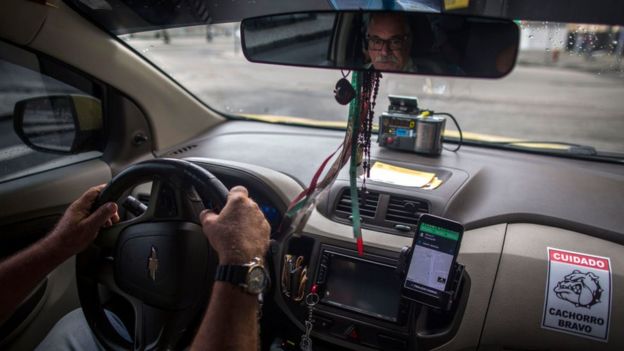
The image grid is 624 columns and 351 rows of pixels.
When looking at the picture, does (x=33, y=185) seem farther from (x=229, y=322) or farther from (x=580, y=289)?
(x=580, y=289)

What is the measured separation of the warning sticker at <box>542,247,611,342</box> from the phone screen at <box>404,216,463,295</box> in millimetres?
393

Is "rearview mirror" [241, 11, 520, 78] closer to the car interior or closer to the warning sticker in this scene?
the car interior

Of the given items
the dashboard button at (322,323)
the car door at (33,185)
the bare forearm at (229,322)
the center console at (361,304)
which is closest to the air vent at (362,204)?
the center console at (361,304)

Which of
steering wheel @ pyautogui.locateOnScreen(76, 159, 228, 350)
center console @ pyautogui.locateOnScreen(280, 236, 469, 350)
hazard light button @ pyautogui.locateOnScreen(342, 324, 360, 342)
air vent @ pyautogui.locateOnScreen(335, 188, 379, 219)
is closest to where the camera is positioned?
steering wheel @ pyautogui.locateOnScreen(76, 159, 228, 350)

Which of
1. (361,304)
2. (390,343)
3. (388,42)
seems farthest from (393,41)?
(390,343)

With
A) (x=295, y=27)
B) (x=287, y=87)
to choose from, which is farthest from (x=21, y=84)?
(x=287, y=87)

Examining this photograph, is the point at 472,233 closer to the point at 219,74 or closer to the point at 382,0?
the point at 382,0

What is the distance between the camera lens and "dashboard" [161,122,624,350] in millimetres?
1972

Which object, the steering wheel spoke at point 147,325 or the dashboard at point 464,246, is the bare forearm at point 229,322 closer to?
the steering wheel spoke at point 147,325

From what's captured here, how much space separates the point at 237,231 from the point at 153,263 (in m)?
0.54

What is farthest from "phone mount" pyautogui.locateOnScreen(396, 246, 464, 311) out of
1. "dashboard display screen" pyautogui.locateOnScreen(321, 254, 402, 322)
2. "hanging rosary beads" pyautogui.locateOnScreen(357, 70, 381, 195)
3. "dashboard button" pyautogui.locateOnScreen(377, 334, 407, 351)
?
"hanging rosary beads" pyautogui.locateOnScreen(357, 70, 381, 195)

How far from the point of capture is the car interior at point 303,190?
1856 mm

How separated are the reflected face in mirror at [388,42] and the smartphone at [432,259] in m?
0.68

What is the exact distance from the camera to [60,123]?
9.34 ft
